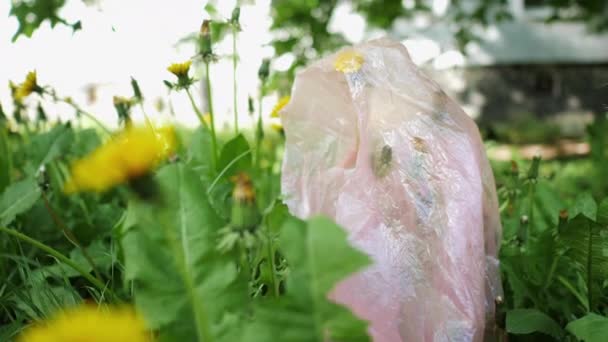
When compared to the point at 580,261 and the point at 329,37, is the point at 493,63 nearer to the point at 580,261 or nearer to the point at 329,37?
the point at 329,37

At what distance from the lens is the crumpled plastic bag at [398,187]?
838mm

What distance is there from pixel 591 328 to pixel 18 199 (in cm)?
95

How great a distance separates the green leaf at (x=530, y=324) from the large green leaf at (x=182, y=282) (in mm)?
398

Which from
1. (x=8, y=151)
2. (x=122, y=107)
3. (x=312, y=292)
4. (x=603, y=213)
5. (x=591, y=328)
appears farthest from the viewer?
(x=8, y=151)

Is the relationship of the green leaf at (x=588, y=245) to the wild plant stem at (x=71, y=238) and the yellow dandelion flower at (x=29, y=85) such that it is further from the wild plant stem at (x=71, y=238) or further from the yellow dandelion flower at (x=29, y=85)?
the yellow dandelion flower at (x=29, y=85)

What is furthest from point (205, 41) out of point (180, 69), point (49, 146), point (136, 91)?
point (49, 146)

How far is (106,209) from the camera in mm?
1283

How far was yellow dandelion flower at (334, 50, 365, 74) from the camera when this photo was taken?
1.00 metres

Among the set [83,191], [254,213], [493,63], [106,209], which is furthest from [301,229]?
[493,63]

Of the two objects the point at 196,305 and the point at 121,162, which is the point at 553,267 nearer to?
the point at 196,305

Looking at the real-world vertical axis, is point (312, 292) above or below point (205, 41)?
below

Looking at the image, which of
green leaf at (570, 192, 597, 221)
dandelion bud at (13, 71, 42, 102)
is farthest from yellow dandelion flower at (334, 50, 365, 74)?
dandelion bud at (13, 71, 42, 102)

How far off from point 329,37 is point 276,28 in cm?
31

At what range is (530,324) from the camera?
83cm
